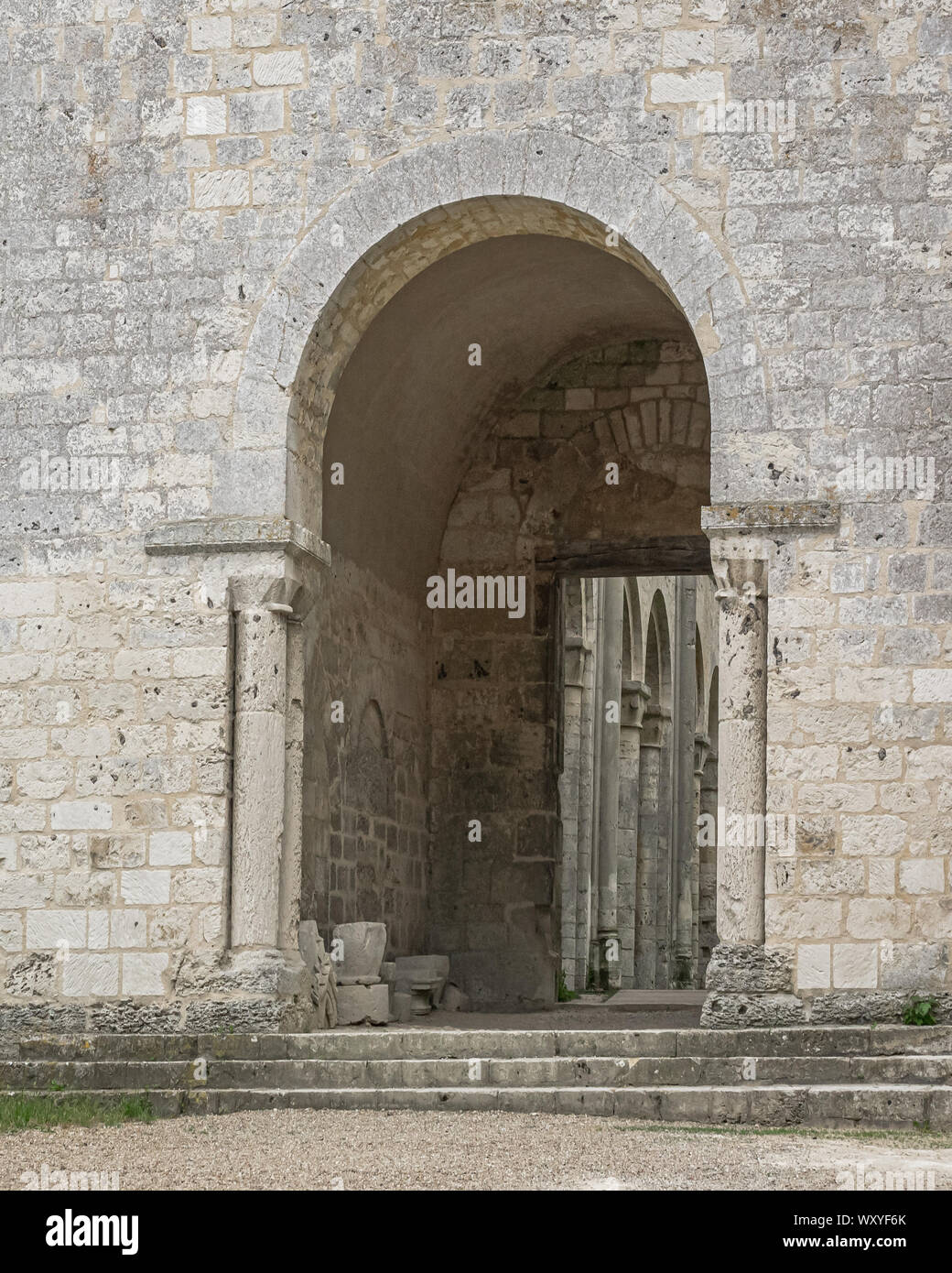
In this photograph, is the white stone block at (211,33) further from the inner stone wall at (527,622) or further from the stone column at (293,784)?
the inner stone wall at (527,622)

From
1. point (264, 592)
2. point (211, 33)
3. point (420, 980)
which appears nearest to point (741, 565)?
point (264, 592)

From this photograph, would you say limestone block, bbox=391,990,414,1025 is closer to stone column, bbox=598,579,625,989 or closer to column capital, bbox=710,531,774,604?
column capital, bbox=710,531,774,604

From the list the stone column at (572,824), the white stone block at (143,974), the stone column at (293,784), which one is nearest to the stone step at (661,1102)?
the white stone block at (143,974)

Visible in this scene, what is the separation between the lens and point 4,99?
955 centimetres

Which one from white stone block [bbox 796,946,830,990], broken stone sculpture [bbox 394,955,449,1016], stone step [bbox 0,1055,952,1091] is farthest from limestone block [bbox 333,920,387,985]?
white stone block [bbox 796,946,830,990]

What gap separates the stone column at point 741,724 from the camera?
8.29 m

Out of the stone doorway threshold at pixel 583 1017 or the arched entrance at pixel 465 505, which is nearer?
the arched entrance at pixel 465 505

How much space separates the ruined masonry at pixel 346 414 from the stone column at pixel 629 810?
9430 mm

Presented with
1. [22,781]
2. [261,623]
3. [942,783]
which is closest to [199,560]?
[261,623]

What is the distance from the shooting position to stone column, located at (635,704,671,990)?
20.5 metres

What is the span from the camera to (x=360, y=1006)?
9.91 meters

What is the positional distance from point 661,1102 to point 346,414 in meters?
4.70

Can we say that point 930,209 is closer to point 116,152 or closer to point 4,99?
point 116,152

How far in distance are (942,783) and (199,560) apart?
362cm
